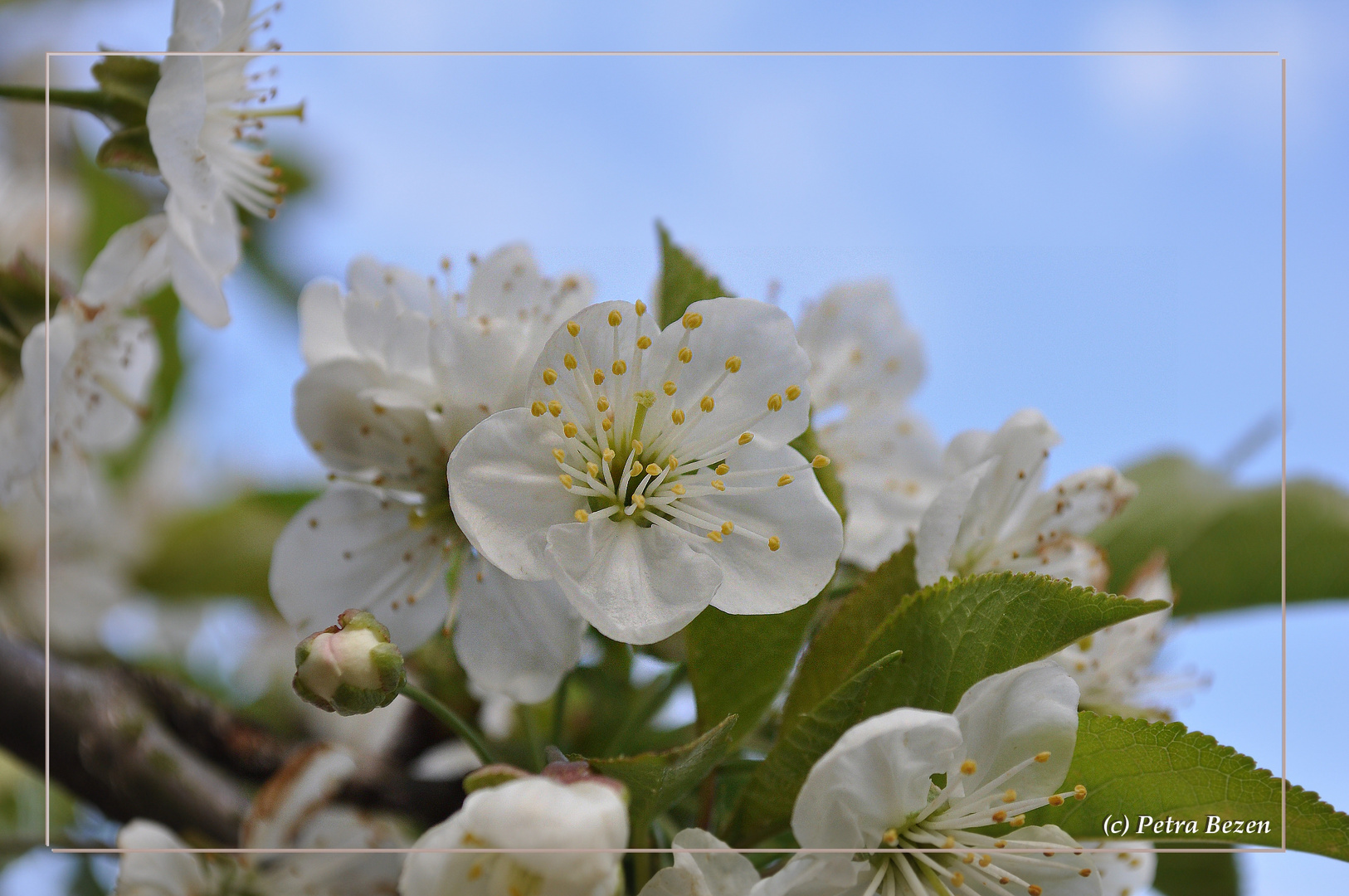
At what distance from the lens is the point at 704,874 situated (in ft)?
1.70

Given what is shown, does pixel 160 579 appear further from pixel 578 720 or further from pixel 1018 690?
pixel 1018 690

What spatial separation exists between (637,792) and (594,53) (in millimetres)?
512

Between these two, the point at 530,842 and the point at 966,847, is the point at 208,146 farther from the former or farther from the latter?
the point at 966,847

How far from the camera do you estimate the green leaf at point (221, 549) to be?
132 centimetres

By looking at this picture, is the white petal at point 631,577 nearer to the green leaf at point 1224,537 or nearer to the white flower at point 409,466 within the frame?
the white flower at point 409,466

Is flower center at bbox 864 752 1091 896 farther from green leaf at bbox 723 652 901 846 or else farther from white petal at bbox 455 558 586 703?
white petal at bbox 455 558 586 703

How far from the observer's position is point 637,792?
0.52 m

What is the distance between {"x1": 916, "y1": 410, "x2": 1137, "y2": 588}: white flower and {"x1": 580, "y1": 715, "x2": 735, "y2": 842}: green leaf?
7.4 inches

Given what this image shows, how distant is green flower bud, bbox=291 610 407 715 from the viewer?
20.1 inches

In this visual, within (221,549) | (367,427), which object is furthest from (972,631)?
(221,549)

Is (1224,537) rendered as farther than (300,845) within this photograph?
Yes

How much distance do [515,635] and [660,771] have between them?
0.18 meters

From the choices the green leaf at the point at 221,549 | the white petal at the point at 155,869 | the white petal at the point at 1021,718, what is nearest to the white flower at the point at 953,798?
the white petal at the point at 1021,718

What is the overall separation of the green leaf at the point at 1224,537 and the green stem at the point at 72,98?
83 cm
